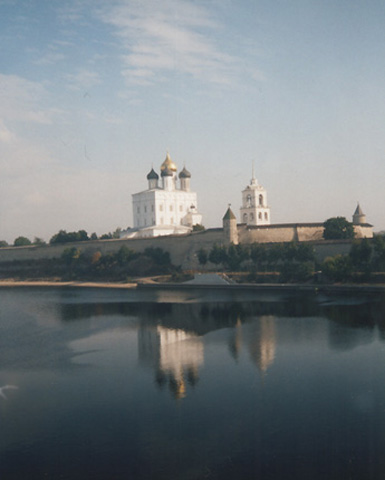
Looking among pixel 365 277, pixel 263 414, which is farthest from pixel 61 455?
pixel 365 277

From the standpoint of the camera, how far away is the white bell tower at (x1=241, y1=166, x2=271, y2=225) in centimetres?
3569

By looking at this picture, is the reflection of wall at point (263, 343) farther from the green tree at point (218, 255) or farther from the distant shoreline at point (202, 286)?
the green tree at point (218, 255)

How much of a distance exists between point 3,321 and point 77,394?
1039 centimetres

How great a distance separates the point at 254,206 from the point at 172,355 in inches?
937

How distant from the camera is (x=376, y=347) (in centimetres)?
1308

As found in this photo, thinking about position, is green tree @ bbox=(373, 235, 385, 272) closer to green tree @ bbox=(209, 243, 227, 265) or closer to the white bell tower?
green tree @ bbox=(209, 243, 227, 265)

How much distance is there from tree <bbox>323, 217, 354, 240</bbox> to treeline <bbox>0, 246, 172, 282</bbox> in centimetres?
962

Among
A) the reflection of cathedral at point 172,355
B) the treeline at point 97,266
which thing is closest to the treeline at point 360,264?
the reflection of cathedral at point 172,355

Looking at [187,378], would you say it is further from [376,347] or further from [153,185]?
[153,185]

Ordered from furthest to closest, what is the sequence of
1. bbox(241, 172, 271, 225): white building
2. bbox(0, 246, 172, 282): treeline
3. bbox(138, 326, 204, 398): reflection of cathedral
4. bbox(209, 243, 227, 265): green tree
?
bbox(241, 172, 271, 225): white building → bbox(0, 246, 172, 282): treeline → bbox(209, 243, 227, 265): green tree → bbox(138, 326, 204, 398): reflection of cathedral

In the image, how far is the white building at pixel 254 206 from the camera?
35.7 metres

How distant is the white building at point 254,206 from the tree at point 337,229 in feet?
23.2

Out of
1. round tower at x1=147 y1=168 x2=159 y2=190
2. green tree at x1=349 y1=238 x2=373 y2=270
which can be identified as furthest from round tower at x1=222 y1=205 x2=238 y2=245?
round tower at x1=147 y1=168 x2=159 y2=190

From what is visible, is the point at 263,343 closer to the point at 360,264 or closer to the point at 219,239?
the point at 360,264
